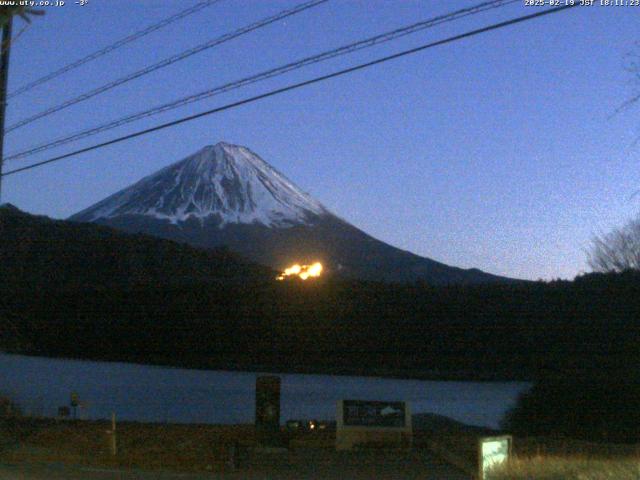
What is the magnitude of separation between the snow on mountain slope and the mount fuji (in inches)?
4.6

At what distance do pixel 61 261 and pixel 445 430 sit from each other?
52988mm

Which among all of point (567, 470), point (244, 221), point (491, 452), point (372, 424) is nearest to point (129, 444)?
point (372, 424)

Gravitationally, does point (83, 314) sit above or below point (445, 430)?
above

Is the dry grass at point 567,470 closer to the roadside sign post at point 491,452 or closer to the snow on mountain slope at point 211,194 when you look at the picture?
the roadside sign post at point 491,452

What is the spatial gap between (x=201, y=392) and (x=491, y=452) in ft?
70.5

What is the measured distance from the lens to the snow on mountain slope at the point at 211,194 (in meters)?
111

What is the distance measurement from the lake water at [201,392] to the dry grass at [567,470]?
1117 cm

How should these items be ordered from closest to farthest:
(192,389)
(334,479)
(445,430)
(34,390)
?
(334,479)
(445,430)
(34,390)
(192,389)

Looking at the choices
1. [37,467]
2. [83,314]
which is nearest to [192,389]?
[37,467]

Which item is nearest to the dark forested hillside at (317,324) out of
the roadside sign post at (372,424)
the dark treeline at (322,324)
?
the dark treeline at (322,324)

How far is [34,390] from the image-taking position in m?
30.0

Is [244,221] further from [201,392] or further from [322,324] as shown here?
[201,392]

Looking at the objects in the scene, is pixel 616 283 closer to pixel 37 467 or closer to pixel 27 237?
pixel 37 467

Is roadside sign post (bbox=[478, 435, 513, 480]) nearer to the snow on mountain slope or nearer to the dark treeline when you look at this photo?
the dark treeline
